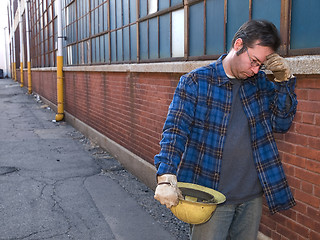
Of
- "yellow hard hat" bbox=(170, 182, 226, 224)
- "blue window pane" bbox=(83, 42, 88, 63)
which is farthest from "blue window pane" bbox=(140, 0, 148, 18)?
"yellow hard hat" bbox=(170, 182, 226, 224)

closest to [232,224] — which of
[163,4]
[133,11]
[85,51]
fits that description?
[163,4]

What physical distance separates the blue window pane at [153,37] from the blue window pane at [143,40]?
0.17m

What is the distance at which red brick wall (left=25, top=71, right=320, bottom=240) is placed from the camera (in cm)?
278

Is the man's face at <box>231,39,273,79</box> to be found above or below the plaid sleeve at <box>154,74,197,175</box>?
above

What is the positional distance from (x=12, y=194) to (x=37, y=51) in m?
17.0

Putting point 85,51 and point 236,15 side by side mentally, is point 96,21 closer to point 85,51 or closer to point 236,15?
point 85,51

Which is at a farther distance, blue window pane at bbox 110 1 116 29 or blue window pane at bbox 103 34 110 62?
blue window pane at bbox 103 34 110 62

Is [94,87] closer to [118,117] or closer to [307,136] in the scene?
[118,117]

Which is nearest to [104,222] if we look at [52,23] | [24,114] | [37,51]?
[24,114]

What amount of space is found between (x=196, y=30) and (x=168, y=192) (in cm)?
294

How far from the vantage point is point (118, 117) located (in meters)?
7.16

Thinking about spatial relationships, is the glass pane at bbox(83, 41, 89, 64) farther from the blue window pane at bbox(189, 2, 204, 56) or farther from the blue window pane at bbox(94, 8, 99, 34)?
the blue window pane at bbox(189, 2, 204, 56)

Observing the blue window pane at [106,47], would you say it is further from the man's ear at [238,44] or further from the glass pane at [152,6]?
the man's ear at [238,44]

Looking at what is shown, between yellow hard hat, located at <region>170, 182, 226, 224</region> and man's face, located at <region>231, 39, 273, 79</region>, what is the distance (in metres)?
0.73
